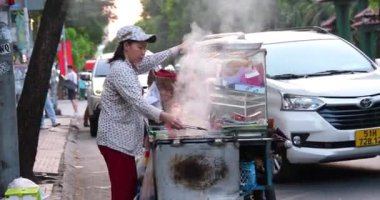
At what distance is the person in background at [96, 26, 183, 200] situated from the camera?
217 inches

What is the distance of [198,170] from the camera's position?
5441 mm

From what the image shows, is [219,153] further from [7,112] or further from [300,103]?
[300,103]

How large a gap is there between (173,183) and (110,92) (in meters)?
0.81

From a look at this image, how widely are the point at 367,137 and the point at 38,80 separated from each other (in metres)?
3.67

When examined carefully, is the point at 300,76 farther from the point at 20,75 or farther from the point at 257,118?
the point at 20,75

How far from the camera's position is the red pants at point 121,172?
219 inches

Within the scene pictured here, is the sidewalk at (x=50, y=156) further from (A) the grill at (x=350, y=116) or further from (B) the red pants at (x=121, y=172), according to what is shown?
(A) the grill at (x=350, y=116)

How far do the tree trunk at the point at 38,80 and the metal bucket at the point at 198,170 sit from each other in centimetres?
346

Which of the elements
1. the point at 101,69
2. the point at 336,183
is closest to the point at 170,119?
the point at 336,183

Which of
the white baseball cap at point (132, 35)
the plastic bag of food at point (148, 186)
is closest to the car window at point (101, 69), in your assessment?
the white baseball cap at point (132, 35)

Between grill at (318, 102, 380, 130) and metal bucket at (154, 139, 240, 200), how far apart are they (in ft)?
9.67

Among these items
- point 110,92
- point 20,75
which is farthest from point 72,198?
point 20,75

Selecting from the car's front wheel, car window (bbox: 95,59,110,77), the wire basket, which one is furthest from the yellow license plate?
car window (bbox: 95,59,110,77)

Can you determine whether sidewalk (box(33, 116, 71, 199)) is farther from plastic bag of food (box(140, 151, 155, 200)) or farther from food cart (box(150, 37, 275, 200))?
food cart (box(150, 37, 275, 200))
